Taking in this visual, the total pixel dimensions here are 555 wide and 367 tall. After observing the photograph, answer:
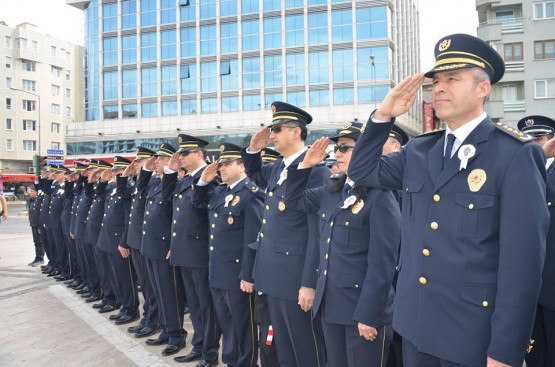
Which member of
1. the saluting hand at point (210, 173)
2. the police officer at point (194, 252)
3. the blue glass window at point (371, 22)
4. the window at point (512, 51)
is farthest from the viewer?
the blue glass window at point (371, 22)

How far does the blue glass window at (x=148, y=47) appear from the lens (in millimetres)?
47594

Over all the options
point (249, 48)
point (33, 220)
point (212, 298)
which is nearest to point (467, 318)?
point (212, 298)

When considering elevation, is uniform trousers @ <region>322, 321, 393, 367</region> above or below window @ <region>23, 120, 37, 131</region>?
below

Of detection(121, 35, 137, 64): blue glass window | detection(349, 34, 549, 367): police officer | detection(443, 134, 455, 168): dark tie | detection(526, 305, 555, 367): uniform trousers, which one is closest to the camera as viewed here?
detection(349, 34, 549, 367): police officer

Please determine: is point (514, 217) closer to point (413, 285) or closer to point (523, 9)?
point (413, 285)

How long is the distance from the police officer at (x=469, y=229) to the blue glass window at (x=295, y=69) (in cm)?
4082

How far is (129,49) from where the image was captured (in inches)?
1911

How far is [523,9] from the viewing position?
29.8 m

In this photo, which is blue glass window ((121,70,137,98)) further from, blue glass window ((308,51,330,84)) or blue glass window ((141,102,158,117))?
blue glass window ((308,51,330,84))

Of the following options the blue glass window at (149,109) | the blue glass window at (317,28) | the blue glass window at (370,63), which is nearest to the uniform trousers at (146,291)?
the blue glass window at (370,63)

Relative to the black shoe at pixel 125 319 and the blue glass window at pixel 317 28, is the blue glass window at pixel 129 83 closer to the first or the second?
the blue glass window at pixel 317 28

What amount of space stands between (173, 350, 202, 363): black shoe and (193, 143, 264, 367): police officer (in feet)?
1.87

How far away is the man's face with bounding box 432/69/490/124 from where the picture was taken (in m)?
2.19

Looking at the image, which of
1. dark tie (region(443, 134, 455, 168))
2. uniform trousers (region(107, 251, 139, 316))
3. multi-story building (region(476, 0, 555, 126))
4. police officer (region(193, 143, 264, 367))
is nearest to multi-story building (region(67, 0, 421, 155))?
multi-story building (region(476, 0, 555, 126))
